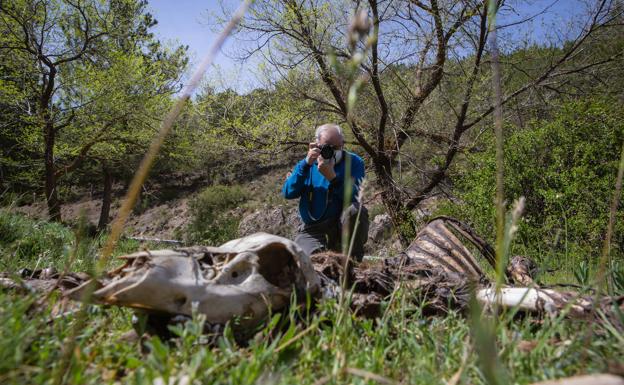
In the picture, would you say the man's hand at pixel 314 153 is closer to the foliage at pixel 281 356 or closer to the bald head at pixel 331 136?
the bald head at pixel 331 136

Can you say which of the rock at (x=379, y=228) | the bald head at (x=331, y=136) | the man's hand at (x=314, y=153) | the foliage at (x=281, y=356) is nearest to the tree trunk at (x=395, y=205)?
the bald head at (x=331, y=136)

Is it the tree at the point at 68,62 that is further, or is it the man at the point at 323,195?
the tree at the point at 68,62

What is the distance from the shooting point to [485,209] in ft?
23.2

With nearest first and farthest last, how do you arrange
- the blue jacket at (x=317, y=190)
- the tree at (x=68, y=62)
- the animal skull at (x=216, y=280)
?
the animal skull at (x=216, y=280) < the blue jacket at (x=317, y=190) < the tree at (x=68, y=62)

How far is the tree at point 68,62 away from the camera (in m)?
12.2

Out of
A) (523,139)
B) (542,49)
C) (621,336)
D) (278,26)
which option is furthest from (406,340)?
(542,49)

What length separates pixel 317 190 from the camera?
458cm

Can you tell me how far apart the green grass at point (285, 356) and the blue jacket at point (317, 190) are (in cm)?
295

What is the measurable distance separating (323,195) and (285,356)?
3421 mm

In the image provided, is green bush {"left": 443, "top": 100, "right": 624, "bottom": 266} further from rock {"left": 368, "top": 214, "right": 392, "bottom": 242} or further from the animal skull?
rock {"left": 368, "top": 214, "right": 392, "bottom": 242}

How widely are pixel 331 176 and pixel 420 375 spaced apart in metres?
2.71

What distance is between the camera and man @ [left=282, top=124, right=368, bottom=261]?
4051 millimetres

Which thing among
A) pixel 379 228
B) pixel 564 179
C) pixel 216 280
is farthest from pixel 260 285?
pixel 379 228

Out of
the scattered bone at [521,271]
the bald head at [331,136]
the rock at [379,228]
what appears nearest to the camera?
the scattered bone at [521,271]
